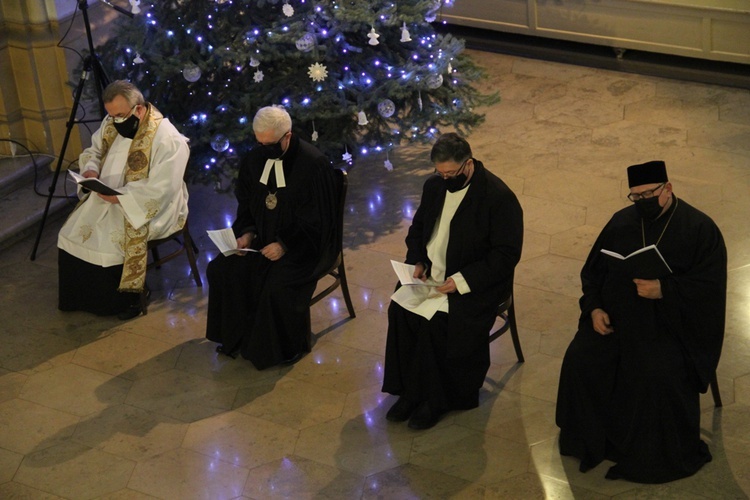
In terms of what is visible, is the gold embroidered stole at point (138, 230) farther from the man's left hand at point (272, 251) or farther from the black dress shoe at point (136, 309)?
the man's left hand at point (272, 251)

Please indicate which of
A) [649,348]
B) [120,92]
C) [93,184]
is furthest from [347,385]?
[120,92]

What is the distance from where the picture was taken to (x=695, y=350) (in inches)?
187

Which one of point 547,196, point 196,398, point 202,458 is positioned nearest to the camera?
point 202,458

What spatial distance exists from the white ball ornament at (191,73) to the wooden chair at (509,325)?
253cm

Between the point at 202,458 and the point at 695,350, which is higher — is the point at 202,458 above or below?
below

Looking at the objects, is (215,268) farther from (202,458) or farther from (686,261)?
(686,261)

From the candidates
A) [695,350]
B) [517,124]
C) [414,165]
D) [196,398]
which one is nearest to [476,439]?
[695,350]

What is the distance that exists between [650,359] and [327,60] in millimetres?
3198

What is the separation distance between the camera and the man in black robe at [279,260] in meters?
5.77

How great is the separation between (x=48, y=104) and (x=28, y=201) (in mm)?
Result: 780

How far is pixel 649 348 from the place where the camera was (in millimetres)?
4746

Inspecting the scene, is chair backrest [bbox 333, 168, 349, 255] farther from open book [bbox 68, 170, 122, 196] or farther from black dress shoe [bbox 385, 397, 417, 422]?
open book [bbox 68, 170, 122, 196]

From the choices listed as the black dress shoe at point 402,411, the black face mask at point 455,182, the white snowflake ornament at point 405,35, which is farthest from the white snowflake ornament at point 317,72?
the black dress shoe at point 402,411

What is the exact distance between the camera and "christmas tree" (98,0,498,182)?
6562mm
